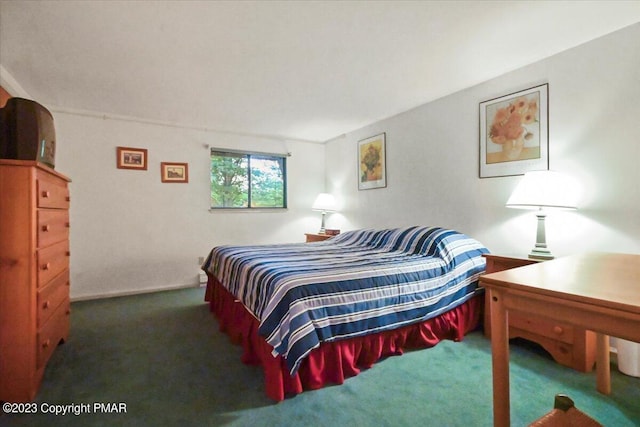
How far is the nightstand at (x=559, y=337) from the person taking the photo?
180 cm

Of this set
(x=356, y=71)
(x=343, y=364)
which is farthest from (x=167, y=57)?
(x=343, y=364)

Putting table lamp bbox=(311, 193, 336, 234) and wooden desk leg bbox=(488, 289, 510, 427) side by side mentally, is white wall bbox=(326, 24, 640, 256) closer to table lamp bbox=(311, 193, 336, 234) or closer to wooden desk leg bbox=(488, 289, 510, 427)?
table lamp bbox=(311, 193, 336, 234)

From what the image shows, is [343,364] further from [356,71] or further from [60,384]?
[356,71]

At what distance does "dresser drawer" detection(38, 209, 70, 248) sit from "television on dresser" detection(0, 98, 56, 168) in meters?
0.34

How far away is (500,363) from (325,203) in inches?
142

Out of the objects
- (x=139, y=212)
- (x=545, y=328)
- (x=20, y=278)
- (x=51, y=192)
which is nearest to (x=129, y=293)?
(x=139, y=212)

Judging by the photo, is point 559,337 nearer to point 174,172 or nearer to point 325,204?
point 325,204

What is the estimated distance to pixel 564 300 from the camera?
2.69 ft

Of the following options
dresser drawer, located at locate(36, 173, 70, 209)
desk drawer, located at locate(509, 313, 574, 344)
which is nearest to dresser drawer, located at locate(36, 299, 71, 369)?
dresser drawer, located at locate(36, 173, 70, 209)

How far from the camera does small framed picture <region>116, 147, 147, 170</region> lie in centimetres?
362

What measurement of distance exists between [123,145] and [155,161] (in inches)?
15.0

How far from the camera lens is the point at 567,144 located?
222 centimetres

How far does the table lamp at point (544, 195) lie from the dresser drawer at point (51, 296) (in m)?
3.09

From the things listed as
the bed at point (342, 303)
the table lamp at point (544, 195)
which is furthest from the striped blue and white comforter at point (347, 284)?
the table lamp at point (544, 195)
